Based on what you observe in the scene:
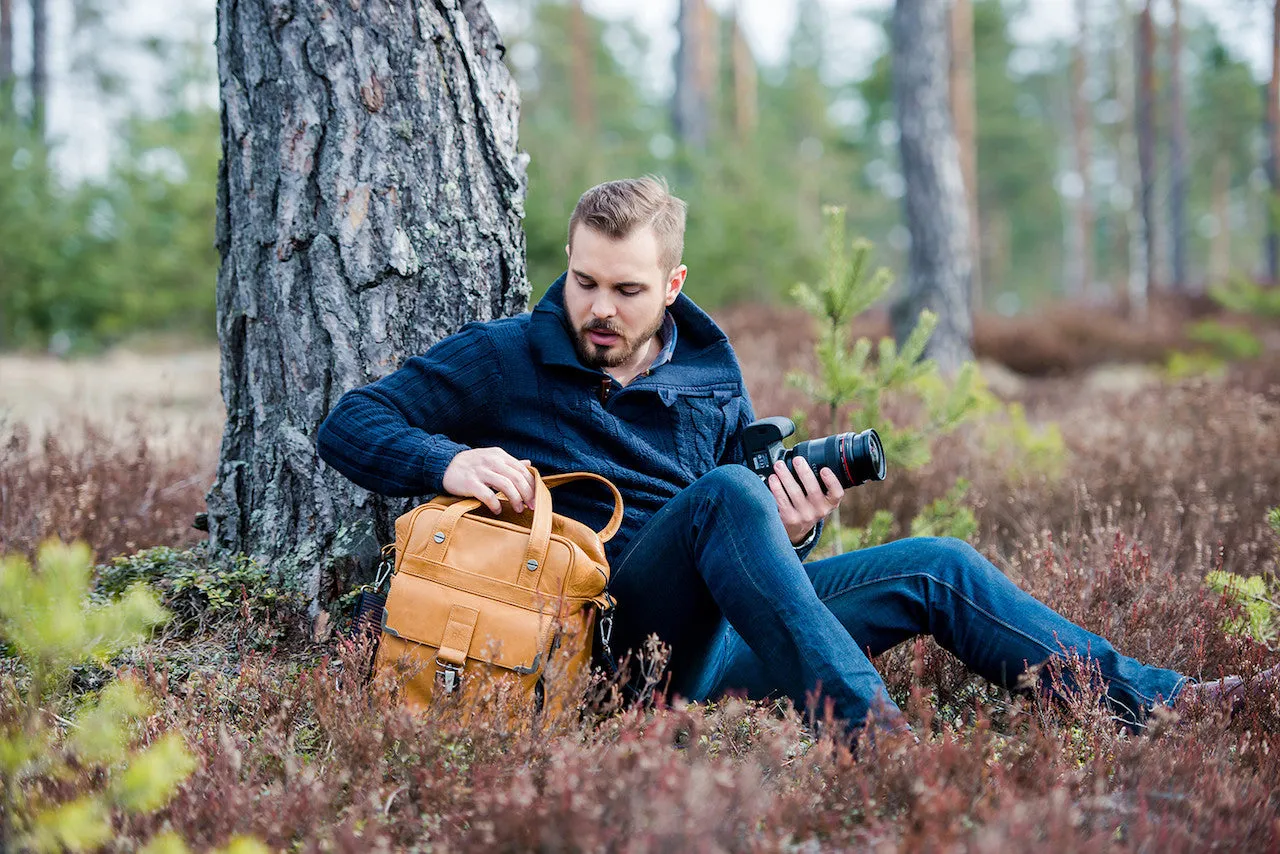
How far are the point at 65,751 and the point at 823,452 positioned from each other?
1785 millimetres

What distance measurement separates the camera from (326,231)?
9.49 feet

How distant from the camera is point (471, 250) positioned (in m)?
3.04

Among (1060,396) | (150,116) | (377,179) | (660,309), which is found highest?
(150,116)

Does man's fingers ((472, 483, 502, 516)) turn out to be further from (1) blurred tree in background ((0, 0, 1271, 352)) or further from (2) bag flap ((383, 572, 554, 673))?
(1) blurred tree in background ((0, 0, 1271, 352))

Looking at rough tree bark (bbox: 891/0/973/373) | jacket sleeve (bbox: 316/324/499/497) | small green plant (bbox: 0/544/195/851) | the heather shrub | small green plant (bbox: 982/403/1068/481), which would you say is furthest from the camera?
rough tree bark (bbox: 891/0/973/373)

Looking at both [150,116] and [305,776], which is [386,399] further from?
[150,116]

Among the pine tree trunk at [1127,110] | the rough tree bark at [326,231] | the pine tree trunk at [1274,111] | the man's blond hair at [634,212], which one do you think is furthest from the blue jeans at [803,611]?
the pine tree trunk at [1127,110]

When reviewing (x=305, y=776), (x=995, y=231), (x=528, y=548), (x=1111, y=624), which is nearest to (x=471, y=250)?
(x=528, y=548)

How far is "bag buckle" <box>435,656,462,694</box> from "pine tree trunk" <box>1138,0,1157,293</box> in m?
15.5

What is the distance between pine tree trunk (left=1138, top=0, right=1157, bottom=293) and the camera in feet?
50.2

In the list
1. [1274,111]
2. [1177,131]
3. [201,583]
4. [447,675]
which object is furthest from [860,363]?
[1177,131]

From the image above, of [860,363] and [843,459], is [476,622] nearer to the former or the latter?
[843,459]

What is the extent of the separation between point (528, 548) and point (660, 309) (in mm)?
799

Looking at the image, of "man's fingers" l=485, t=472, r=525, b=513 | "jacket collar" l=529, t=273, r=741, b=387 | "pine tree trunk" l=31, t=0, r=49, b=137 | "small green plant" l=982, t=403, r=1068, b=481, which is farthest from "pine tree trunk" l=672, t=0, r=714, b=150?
"man's fingers" l=485, t=472, r=525, b=513
